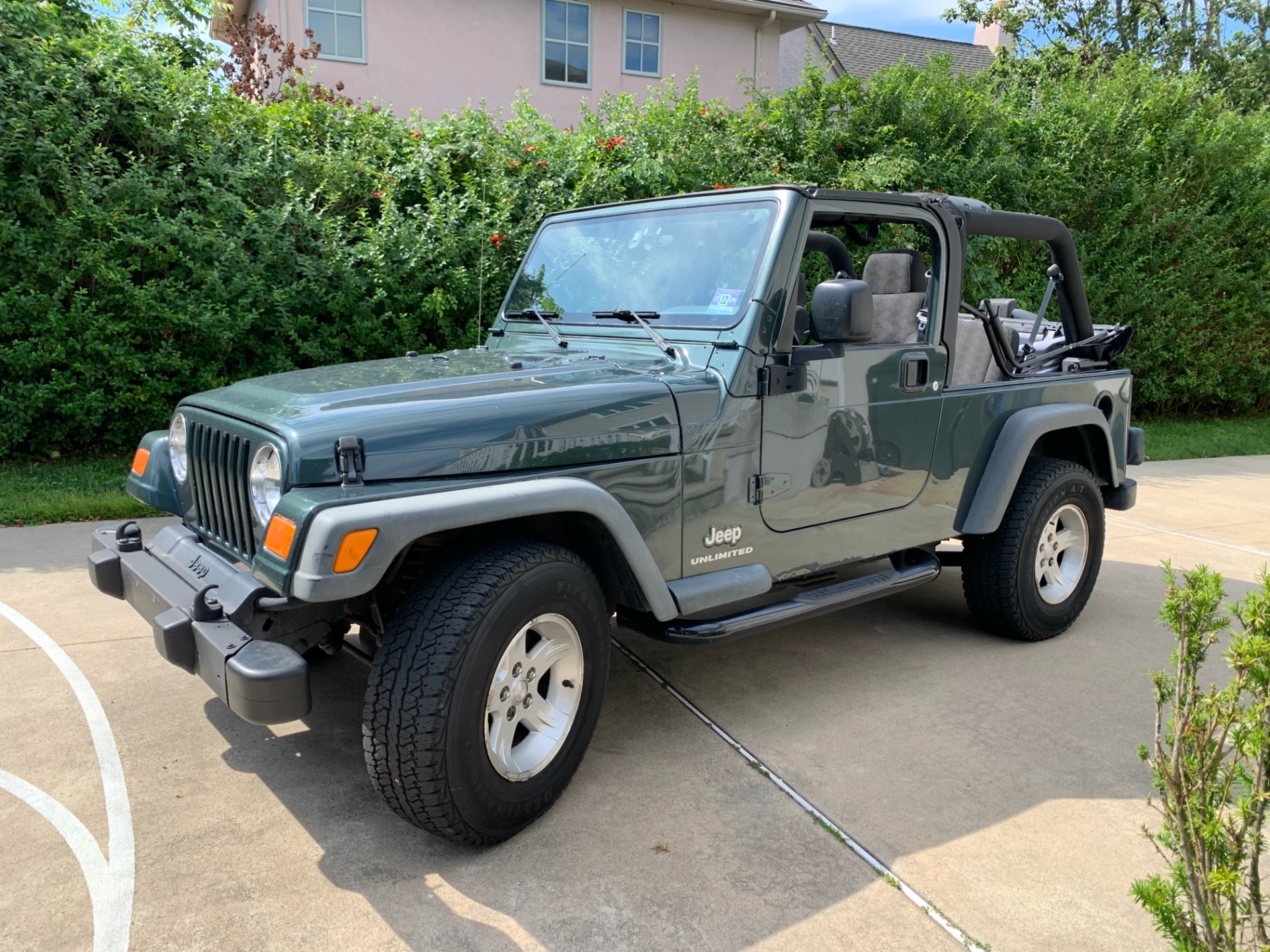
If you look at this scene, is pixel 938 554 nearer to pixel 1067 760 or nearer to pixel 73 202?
pixel 1067 760

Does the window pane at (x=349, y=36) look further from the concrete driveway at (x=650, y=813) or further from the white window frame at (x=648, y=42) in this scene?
the concrete driveway at (x=650, y=813)

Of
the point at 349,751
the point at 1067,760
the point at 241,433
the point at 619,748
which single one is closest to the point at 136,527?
the point at 241,433

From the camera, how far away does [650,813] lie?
294cm

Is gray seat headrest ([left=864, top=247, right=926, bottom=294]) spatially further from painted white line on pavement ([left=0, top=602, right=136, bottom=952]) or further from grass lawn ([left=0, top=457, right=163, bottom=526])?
grass lawn ([left=0, top=457, right=163, bottom=526])

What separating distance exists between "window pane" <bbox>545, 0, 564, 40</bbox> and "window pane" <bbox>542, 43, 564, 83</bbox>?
13 centimetres

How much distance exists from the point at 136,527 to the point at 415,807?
1524 mm

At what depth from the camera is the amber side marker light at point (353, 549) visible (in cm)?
233

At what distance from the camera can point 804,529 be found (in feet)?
11.6

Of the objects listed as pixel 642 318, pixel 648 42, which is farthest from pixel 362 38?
pixel 642 318

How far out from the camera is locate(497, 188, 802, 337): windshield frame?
10.9 ft

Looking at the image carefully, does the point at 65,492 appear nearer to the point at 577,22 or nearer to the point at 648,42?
the point at 577,22

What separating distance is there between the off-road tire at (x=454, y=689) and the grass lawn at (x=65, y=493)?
434 centimetres

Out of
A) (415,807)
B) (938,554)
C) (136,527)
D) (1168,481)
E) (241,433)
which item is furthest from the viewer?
(1168,481)

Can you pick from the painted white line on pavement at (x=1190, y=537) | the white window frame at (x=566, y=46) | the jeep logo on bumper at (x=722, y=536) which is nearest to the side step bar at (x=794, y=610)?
the jeep logo on bumper at (x=722, y=536)
